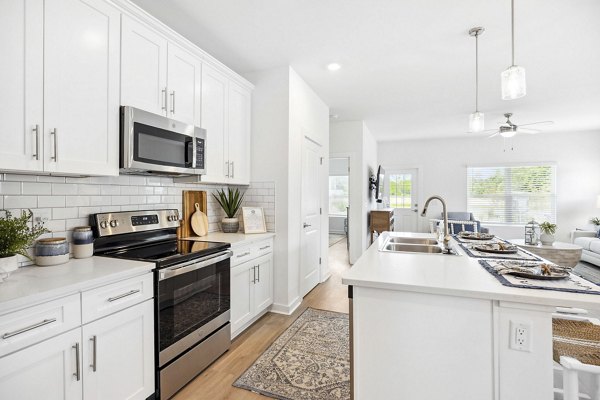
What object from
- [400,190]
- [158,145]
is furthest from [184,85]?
[400,190]

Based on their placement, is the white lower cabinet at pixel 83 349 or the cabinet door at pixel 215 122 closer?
the white lower cabinet at pixel 83 349

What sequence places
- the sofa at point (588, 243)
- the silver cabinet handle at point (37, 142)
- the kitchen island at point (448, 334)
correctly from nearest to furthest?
the kitchen island at point (448, 334) < the silver cabinet handle at point (37, 142) < the sofa at point (588, 243)

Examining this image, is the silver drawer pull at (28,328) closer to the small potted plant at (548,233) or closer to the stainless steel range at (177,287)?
the stainless steel range at (177,287)

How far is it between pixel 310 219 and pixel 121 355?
2.56 metres

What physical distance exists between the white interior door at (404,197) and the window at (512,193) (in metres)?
1.17

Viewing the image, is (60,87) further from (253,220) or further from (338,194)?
(338,194)

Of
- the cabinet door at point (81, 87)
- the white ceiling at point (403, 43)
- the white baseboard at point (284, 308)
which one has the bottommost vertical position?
the white baseboard at point (284, 308)

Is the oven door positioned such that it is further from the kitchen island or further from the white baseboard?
the kitchen island

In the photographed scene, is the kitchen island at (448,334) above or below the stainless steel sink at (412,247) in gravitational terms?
below

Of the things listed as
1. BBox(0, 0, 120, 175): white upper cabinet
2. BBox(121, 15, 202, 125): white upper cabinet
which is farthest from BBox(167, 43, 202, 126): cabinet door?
BBox(0, 0, 120, 175): white upper cabinet

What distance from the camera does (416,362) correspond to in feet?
4.62

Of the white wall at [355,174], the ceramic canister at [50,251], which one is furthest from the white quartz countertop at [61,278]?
the white wall at [355,174]

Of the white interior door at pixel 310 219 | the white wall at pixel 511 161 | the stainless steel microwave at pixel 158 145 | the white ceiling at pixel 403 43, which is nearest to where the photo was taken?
the stainless steel microwave at pixel 158 145

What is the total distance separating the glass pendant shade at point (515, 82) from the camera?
1.78m
